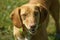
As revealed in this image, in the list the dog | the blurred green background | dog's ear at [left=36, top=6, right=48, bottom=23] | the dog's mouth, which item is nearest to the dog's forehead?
the dog

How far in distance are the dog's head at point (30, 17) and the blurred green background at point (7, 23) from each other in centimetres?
147

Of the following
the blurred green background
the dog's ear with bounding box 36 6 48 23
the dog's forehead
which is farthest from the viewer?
the blurred green background

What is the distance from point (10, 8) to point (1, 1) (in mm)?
627

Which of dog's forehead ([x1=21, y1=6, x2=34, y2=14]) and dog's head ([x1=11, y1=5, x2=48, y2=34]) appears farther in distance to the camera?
dog's forehead ([x1=21, y1=6, x2=34, y2=14])

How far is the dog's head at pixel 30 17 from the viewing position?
13.8 ft

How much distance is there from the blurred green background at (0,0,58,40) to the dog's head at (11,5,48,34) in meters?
1.47

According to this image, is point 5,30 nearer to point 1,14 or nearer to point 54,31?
point 1,14

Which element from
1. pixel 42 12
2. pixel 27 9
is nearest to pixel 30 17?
pixel 27 9

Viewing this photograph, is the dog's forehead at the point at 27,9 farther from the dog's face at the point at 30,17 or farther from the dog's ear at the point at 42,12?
the dog's ear at the point at 42,12

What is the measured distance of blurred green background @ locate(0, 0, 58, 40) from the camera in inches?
238

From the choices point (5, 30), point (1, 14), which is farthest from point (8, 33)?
point (1, 14)

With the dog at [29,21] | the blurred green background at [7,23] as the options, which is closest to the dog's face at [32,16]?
the dog at [29,21]

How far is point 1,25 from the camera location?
20.7ft

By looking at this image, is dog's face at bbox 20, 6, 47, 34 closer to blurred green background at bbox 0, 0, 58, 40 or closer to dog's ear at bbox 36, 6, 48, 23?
dog's ear at bbox 36, 6, 48, 23
